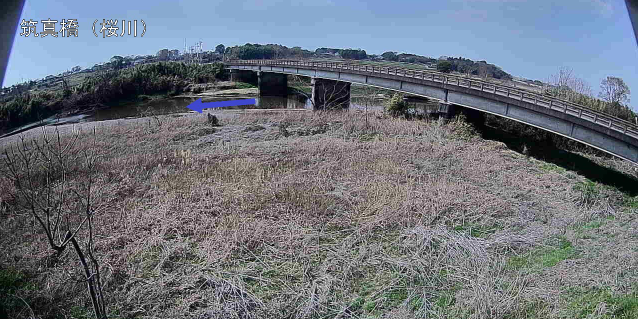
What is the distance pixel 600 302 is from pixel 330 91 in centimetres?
3290

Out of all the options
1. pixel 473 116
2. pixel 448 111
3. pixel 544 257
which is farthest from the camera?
pixel 473 116

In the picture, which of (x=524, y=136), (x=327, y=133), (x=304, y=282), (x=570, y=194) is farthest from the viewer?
(x=524, y=136)

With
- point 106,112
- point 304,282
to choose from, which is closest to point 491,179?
point 304,282

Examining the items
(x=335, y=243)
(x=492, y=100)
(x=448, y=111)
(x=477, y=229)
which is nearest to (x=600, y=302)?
(x=477, y=229)

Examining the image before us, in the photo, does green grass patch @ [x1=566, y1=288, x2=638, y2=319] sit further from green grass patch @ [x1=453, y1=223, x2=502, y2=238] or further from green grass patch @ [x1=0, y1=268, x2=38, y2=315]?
green grass patch @ [x1=0, y1=268, x2=38, y2=315]

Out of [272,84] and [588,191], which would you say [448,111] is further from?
[272,84]

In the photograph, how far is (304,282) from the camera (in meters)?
6.38

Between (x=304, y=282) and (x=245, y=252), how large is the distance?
1547 mm

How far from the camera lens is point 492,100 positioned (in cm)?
1902

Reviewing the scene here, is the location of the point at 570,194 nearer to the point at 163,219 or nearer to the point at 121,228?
the point at 163,219

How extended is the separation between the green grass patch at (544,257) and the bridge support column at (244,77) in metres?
57.0

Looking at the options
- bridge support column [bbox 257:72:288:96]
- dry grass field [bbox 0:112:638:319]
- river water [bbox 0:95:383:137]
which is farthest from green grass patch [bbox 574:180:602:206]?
bridge support column [bbox 257:72:288:96]

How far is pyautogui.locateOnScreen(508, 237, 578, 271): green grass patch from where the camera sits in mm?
6836

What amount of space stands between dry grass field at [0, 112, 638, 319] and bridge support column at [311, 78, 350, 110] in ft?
75.0
